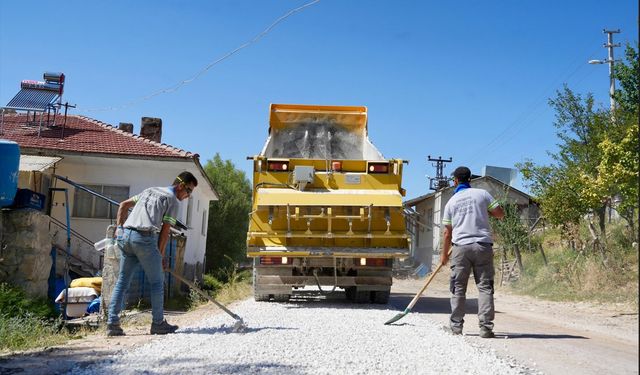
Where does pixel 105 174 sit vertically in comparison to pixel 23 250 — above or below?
above

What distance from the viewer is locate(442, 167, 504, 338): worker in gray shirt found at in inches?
269

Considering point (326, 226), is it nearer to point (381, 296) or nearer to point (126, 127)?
point (381, 296)

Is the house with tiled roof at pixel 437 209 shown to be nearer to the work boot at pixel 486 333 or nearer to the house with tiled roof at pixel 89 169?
the house with tiled roof at pixel 89 169

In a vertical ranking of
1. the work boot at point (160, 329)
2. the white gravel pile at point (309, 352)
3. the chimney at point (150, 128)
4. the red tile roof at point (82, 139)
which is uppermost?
the chimney at point (150, 128)

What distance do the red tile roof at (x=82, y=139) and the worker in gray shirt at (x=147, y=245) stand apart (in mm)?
10456

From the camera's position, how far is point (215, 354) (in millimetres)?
5082

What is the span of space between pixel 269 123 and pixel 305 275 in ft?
11.1

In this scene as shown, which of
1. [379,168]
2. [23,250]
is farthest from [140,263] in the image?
[379,168]

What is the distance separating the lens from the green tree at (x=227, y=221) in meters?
34.3

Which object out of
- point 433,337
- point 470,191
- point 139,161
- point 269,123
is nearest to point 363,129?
point 269,123

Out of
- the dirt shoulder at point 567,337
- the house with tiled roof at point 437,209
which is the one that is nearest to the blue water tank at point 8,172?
the dirt shoulder at point 567,337

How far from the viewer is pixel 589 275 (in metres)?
14.5

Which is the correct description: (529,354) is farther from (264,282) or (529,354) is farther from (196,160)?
(196,160)

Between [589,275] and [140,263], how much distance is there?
37.1ft
